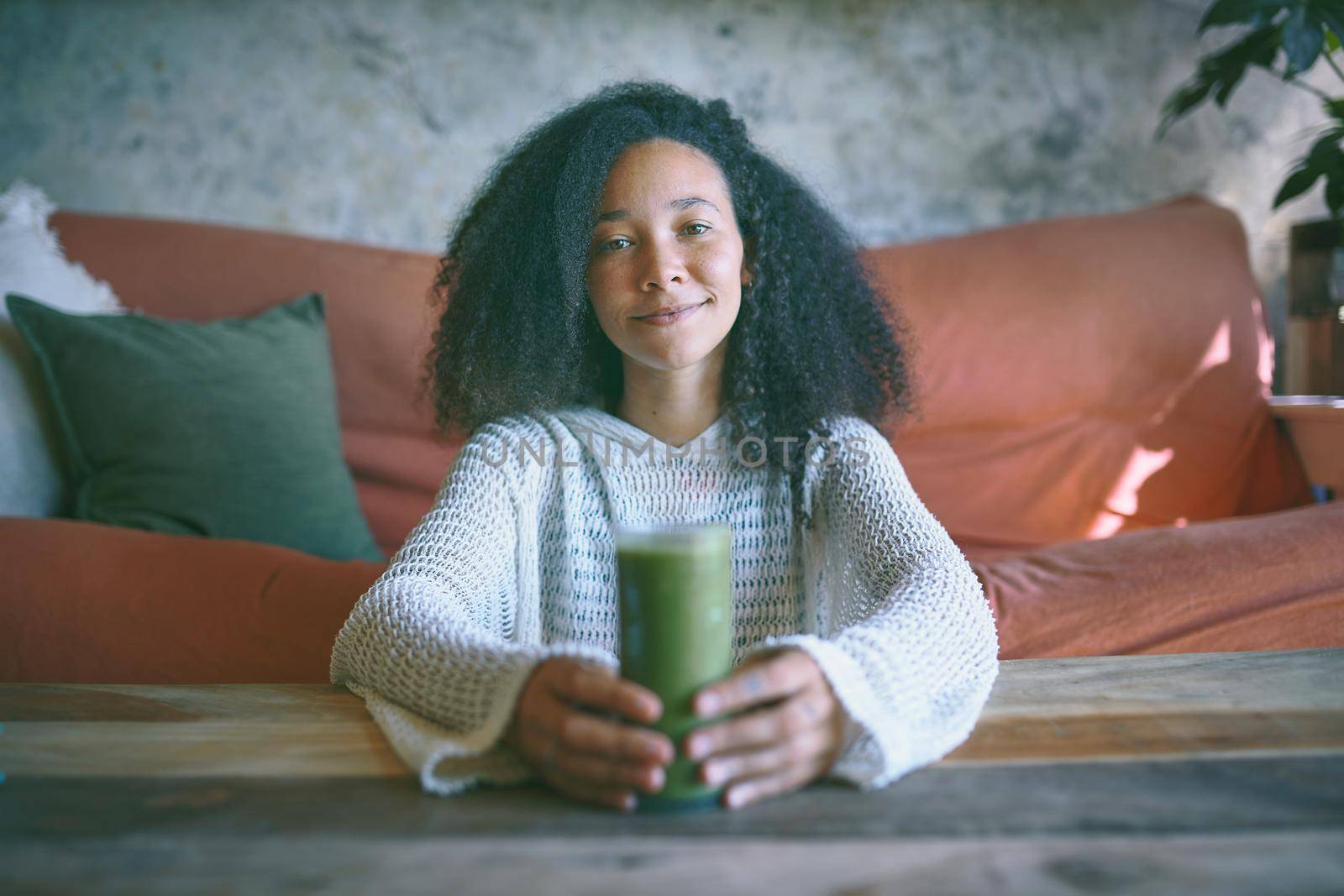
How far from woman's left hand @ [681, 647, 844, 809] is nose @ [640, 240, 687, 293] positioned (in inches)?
20.0

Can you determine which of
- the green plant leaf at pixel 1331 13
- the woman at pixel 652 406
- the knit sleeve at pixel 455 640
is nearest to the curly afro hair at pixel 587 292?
the woman at pixel 652 406

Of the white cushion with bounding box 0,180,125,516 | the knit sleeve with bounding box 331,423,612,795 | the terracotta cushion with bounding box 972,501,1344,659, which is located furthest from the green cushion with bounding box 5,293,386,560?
the terracotta cushion with bounding box 972,501,1344,659

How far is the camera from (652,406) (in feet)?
3.88

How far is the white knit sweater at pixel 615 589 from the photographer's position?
0.68 meters

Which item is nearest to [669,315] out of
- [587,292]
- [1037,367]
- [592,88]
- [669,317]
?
[669,317]

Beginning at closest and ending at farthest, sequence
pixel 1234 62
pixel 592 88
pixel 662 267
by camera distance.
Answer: pixel 662 267, pixel 1234 62, pixel 592 88

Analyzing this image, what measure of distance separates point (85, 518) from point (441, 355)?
0.78 meters

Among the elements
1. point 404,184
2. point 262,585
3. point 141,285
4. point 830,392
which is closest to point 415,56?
point 404,184

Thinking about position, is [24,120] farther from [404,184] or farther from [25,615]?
[25,615]

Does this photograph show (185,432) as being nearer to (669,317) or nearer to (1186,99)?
(669,317)

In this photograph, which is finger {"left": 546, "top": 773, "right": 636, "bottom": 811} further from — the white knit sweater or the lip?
the lip

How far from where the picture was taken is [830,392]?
1188mm

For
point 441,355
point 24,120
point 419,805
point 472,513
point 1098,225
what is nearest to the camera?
point 419,805

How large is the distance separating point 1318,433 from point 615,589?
1.56 metres
